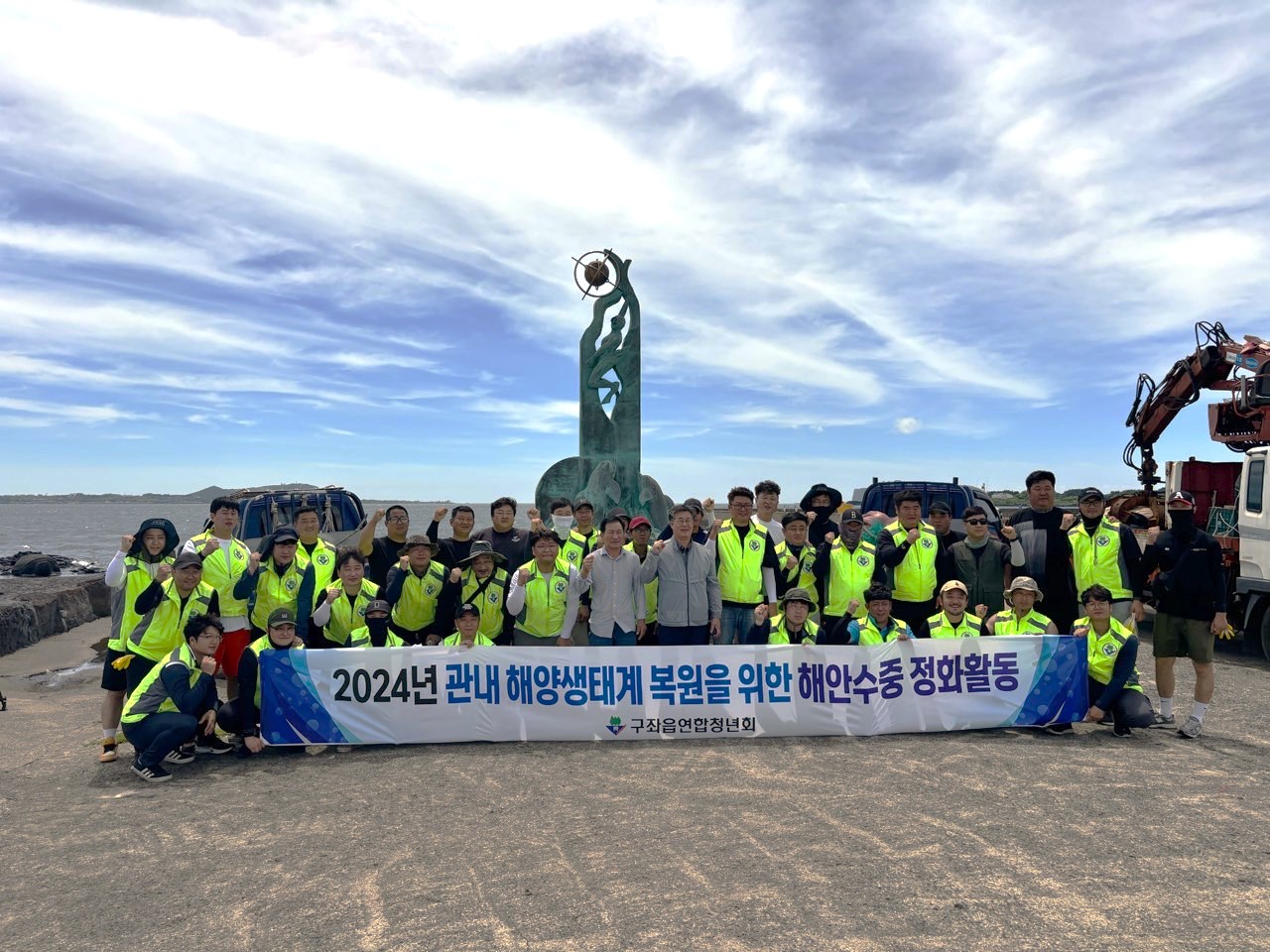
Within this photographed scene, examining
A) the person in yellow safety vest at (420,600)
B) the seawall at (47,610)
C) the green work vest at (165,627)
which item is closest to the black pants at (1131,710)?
the person in yellow safety vest at (420,600)

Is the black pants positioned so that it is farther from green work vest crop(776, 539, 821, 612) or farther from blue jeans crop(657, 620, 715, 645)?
blue jeans crop(657, 620, 715, 645)

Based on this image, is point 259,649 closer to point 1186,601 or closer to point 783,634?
point 783,634

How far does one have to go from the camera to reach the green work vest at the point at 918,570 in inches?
307

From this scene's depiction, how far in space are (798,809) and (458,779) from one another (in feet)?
7.89

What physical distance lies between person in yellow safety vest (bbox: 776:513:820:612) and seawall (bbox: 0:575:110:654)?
41.1ft

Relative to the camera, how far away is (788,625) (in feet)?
23.8

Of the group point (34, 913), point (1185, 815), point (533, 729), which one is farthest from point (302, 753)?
point (1185, 815)

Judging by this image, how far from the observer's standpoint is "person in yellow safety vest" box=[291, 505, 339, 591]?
749cm

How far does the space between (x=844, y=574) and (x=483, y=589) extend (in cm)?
331

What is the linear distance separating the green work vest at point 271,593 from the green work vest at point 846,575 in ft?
15.8

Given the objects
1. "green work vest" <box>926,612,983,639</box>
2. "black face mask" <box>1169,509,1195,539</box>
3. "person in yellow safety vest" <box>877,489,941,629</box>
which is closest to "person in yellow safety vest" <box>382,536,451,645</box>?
"person in yellow safety vest" <box>877,489,941,629</box>

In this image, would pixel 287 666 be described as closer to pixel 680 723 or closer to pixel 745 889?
pixel 680 723

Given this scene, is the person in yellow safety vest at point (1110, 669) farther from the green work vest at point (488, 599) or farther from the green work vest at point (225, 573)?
the green work vest at point (225, 573)

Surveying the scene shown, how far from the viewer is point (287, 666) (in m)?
6.81
